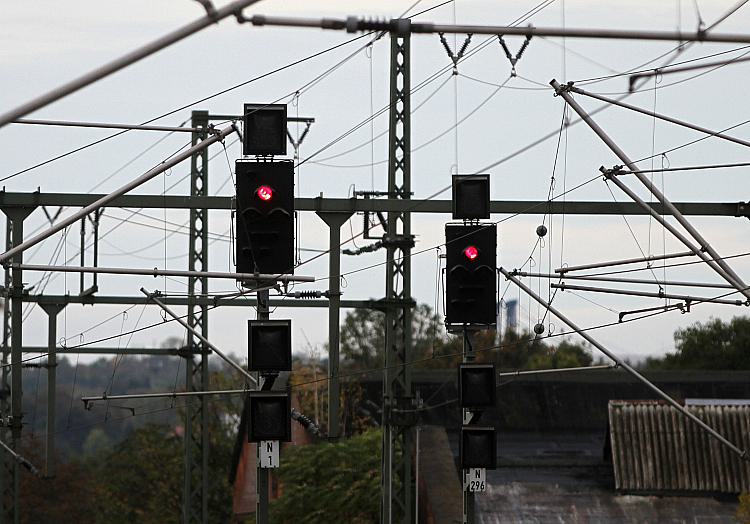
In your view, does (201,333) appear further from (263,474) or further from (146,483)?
(146,483)

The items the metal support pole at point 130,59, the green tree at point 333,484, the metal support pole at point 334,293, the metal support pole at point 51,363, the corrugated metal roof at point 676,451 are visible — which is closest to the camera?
the metal support pole at point 130,59

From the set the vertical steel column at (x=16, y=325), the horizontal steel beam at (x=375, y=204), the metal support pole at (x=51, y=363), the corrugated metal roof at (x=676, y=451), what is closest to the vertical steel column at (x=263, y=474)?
the horizontal steel beam at (x=375, y=204)

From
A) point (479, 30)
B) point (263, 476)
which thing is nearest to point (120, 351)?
point (263, 476)

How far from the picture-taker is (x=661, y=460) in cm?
4419

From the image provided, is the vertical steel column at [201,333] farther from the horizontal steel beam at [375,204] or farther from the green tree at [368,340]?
the green tree at [368,340]

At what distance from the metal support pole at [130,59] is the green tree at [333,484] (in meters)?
32.0

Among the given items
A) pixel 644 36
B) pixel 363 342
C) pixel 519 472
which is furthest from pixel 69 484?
pixel 644 36

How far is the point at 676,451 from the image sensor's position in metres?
44.3

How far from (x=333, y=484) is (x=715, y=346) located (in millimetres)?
38166

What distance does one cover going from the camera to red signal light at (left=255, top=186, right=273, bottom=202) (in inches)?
791

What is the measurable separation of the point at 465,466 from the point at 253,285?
3681 mm

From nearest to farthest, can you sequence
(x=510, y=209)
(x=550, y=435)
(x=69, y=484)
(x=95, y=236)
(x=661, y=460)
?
1. (x=510, y=209)
2. (x=95, y=236)
3. (x=661, y=460)
4. (x=550, y=435)
5. (x=69, y=484)

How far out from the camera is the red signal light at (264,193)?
791 inches

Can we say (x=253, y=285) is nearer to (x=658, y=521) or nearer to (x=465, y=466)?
(x=465, y=466)
